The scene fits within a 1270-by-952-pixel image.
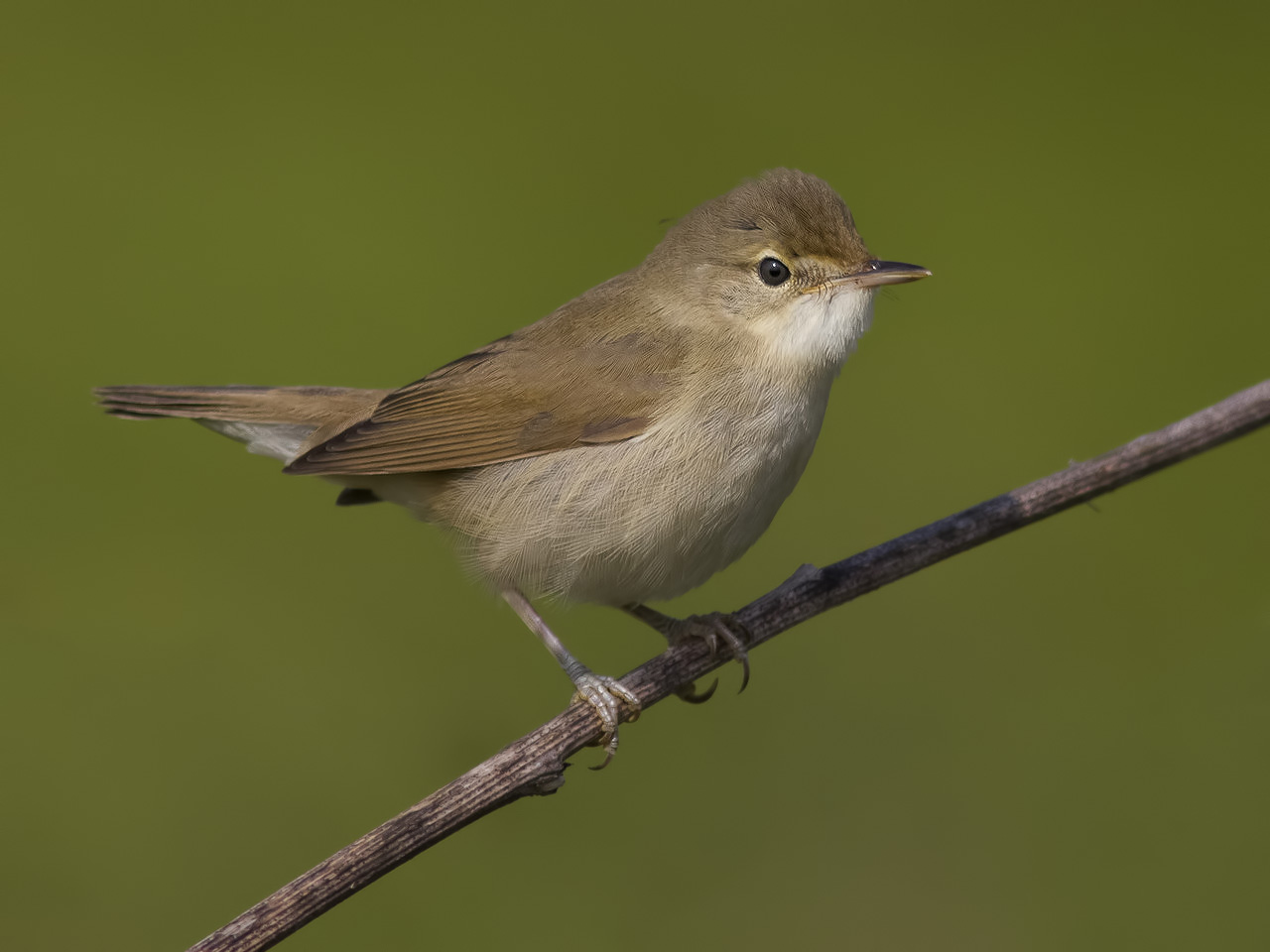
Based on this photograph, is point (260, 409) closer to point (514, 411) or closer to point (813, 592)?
point (514, 411)

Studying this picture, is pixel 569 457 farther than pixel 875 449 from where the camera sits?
No

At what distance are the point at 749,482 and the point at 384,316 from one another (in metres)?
2.56

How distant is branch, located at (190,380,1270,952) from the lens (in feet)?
8.23

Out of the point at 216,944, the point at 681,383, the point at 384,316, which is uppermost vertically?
the point at 384,316

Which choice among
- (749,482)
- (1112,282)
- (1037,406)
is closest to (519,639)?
(749,482)

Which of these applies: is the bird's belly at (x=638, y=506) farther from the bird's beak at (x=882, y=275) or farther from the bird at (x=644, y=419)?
the bird's beak at (x=882, y=275)

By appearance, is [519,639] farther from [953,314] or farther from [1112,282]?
[1112,282]

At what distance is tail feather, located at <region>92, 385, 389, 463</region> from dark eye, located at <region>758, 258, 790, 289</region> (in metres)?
1.24

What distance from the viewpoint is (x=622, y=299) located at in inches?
142

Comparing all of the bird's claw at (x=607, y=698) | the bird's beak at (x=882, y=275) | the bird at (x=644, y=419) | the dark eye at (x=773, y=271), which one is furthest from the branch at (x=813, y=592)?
the dark eye at (x=773, y=271)

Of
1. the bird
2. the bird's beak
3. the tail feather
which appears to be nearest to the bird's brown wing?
the bird

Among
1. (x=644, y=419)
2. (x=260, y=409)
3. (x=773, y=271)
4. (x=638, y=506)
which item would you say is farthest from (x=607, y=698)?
(x=260, y=409)

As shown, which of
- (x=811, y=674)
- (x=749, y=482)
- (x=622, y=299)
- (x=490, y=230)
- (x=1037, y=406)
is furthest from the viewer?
(x=490, y=230)

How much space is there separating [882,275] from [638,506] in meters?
0.86
